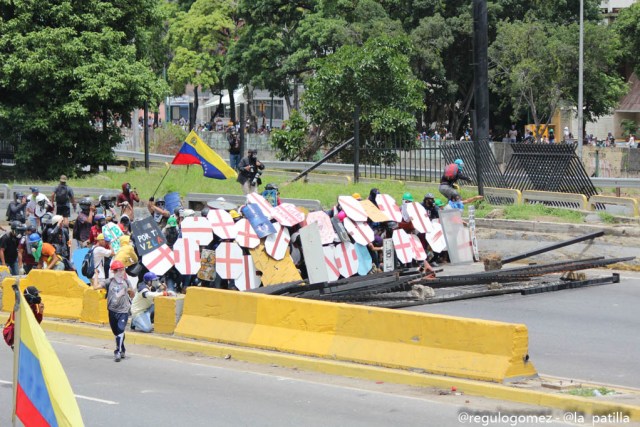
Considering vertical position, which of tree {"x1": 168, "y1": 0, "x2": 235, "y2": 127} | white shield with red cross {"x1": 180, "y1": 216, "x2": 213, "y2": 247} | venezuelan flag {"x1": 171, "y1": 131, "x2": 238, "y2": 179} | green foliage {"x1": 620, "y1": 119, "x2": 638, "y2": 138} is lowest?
white shield with red cross {"x1": 180, "y1": 216, "x2": 213, "y2": 247}

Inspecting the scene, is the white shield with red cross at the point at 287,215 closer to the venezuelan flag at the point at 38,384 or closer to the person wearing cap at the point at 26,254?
the person wearing cap at the point at 26,254

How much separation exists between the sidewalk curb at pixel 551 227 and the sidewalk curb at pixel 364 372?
1022cm

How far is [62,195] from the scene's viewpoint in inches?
1027

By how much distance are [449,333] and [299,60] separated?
4288cm

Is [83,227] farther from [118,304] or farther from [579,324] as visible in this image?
[579,324]

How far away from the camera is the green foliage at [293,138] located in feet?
123

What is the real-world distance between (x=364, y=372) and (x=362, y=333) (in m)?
0.72

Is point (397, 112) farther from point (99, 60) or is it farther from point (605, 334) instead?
point (605, 334)

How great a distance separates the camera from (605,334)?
15016 millimetres

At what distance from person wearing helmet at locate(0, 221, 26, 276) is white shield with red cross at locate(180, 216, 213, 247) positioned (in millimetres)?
3810

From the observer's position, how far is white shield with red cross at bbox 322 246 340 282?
1914 cm

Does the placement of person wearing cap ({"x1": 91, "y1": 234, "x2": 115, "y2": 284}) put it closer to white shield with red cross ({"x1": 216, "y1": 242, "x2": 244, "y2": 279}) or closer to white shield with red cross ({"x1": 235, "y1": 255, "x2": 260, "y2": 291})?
white shield with red cross ({"x1": 216, "y1": 242, "x2": 244, "y2": 279})

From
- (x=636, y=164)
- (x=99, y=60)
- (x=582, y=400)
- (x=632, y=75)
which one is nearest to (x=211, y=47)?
(x=632, y=75)

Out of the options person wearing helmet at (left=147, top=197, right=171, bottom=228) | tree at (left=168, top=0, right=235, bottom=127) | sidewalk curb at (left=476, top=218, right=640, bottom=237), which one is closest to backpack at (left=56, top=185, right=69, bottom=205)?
person wearing helmet at (left=147, top=197, right=171, bottom=228)
